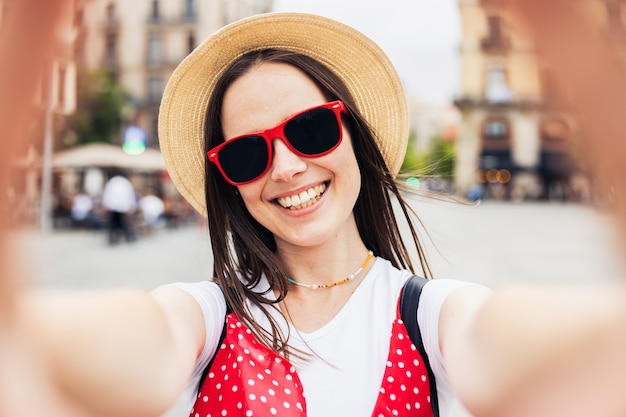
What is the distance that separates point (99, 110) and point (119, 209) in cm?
1906

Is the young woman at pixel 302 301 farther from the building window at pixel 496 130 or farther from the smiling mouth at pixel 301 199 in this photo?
the building window at pixel 496 130

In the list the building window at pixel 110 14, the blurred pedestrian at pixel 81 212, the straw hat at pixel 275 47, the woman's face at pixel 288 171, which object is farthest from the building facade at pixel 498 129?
the woman's face at pixel 288 171

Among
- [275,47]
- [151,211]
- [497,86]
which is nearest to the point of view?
[275,47]

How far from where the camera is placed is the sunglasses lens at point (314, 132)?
1.29 m

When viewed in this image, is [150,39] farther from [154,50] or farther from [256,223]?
[256,223]

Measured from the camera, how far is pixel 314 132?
129cm

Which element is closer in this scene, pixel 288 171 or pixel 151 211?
pixel 288 171

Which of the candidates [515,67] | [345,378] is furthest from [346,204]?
[515,67]

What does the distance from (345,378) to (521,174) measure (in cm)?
3760

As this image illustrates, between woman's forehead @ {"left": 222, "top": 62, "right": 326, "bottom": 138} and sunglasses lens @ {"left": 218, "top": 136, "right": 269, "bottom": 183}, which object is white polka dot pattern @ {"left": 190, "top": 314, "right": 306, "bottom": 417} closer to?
sunglasses lens @ {"left": 218, "top": 136, "right": 269, "bottom": 183}

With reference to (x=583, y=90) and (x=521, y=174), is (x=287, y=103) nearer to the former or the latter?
(x=583, y=90)

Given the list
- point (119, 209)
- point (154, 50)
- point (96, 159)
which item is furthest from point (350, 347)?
point (154, 50)

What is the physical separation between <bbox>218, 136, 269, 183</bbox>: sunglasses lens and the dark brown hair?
176 millimetres

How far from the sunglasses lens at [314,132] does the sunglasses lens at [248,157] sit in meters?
0.08
